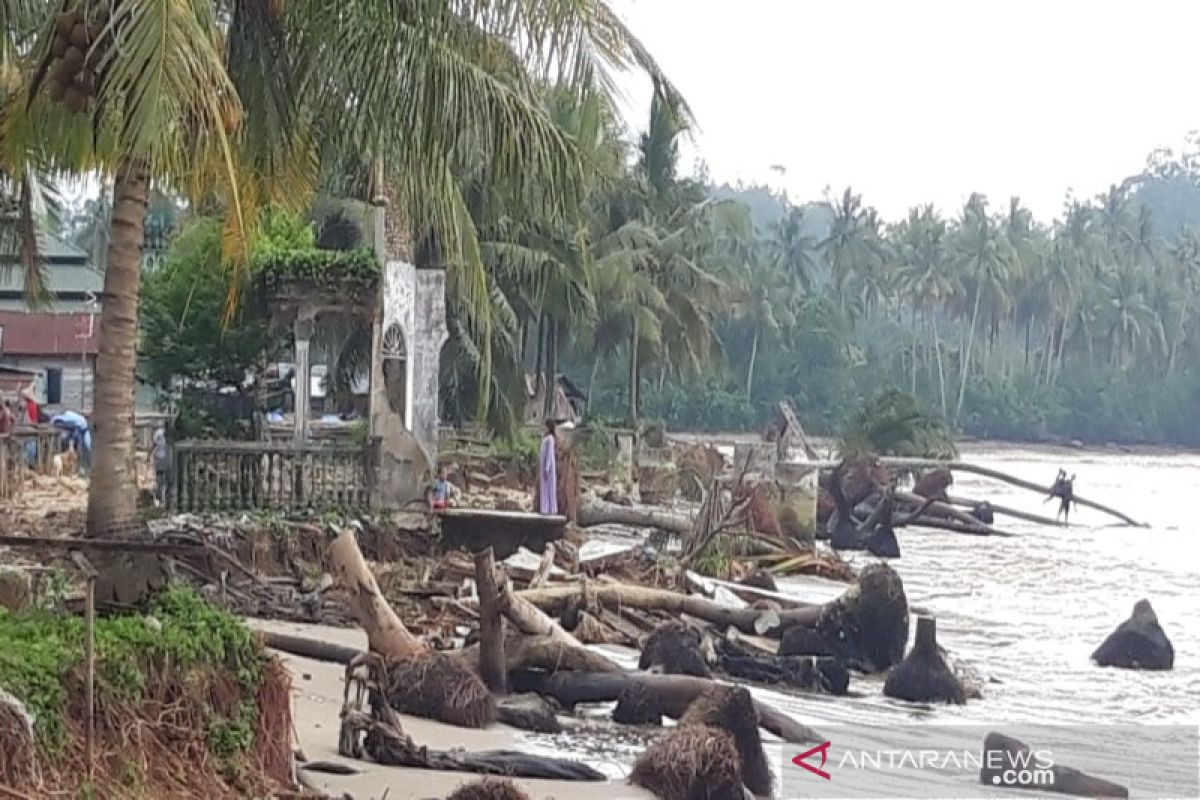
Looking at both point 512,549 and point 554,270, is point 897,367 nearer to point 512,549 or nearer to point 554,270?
point 554,270

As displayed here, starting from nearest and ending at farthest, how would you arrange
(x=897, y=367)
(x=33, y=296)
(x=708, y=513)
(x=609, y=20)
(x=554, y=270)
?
(x=609, y=20) < (x=33, y=296) < (x=708, y=513) < (x=554, y=270) < (x=897, y=367)

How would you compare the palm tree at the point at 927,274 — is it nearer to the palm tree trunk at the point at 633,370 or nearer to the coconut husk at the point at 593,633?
the palm tree trunk at the point at 633,370

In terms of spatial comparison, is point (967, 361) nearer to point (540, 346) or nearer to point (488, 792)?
point (540, 346)

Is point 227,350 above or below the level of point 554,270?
below

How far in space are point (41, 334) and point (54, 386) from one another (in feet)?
4.61

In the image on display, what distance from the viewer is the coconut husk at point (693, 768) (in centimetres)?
939

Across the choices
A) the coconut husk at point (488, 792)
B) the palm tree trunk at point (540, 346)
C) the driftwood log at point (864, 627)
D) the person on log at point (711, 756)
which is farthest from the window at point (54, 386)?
the coconut husk at point (488, 792)

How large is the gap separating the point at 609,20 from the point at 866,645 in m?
7.99

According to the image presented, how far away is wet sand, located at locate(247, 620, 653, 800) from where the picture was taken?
8.68 meters

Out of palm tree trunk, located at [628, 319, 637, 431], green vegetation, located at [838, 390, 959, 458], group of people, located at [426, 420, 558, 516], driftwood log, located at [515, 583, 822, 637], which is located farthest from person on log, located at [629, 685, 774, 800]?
Result: palm tree trunk, located at [628, 319, 637, 431]

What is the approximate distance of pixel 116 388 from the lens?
8727 mm

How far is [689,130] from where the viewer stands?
34.2 feet

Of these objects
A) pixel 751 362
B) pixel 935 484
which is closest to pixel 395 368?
pixel 935 484

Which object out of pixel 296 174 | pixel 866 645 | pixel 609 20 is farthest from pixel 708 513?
pixel 609 20
